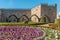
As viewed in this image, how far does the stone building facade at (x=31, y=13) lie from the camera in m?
31.8

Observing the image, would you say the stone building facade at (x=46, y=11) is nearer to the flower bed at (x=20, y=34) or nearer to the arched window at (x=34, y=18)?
the arched window at (x=34, y=18)

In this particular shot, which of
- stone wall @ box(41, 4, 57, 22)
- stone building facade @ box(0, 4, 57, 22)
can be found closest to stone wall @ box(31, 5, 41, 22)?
stone building facade @ box(0, 4, 57, 22)

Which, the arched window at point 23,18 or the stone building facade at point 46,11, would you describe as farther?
the arched window at point 23,18

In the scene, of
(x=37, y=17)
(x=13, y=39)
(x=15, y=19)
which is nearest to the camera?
(x=13, y=39)

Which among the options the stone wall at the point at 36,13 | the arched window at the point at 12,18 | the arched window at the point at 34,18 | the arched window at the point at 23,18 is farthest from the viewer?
the arched window at the point at 12,18

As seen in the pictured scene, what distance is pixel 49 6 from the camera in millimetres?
32656

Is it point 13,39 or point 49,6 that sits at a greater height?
point 49,6

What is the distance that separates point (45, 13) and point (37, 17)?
157 centimetres

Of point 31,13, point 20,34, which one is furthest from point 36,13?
point 20,34

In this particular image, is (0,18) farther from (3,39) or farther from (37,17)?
(3,39)

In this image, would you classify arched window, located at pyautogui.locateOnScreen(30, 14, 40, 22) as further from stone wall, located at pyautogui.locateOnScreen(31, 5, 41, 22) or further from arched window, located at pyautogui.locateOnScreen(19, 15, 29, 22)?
arched window, located at pyautogui.locateOnScreen(19, 15, 29, 22)

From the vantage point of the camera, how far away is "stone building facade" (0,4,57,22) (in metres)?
31.8

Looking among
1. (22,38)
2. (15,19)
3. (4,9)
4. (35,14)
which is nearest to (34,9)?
(35,14)

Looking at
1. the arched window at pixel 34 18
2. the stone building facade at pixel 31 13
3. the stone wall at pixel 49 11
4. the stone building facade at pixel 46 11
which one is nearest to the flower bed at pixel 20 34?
the stone building facade at pixel 31 13
